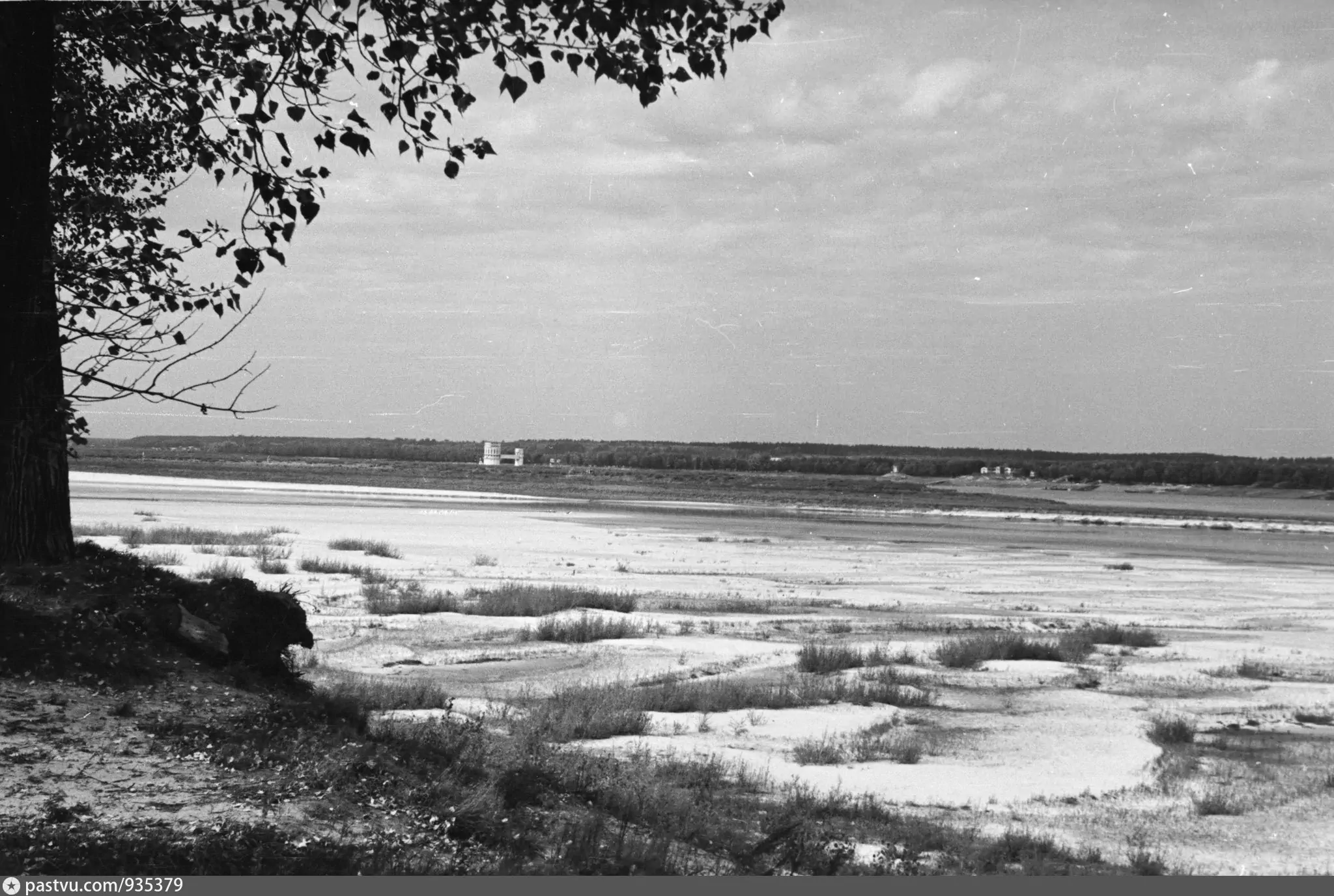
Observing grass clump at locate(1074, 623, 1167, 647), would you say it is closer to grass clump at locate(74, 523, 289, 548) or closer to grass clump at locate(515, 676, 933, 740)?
grass clump at locate(515, 676, 933, 740)

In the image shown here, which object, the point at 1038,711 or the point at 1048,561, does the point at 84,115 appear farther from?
the point at 1048,561

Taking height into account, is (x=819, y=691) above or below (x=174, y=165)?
below

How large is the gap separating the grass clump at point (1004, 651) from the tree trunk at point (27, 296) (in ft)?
38.8

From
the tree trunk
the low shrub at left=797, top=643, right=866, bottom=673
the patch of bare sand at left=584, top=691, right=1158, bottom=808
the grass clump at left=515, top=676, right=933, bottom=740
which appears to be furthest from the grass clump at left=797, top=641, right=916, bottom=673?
the tree trunk

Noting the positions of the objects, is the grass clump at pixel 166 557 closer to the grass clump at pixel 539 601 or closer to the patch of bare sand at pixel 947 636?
the patch of bare sand at pixel 947 636

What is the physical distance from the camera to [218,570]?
2142 cm

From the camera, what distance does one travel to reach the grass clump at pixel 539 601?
20.0m

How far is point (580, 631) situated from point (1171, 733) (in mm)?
8761

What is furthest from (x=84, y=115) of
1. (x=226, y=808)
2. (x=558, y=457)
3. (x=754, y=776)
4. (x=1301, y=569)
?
(x=558, y=457)

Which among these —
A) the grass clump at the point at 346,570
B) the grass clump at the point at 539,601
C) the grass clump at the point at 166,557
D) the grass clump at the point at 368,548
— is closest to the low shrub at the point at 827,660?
the grass clump at the point at 539,601

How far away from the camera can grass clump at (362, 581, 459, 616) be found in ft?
62.8

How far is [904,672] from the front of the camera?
50.8 ft

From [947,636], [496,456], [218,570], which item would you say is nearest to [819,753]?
[947,636]

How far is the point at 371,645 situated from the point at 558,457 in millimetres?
178493
